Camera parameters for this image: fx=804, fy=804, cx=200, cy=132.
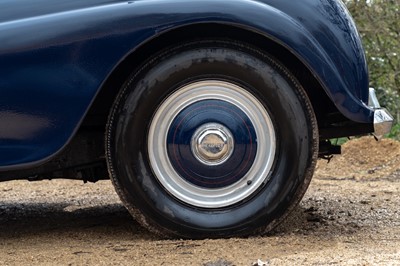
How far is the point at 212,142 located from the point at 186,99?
0.24 meters

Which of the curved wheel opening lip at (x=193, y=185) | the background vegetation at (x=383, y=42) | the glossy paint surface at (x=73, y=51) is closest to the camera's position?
the glossy paint surface at (x=73, y=51)

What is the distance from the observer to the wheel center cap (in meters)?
3.68

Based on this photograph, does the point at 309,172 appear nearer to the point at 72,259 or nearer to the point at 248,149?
the point at 248,149

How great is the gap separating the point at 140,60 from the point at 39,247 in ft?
3.28

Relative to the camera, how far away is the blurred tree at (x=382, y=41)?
408 inches

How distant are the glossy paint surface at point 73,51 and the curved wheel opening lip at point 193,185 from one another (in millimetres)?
304

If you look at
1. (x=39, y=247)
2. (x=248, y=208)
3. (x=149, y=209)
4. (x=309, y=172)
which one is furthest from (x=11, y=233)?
(x=309, y=172)

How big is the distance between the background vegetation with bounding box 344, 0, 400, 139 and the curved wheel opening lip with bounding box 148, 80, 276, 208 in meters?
6.37

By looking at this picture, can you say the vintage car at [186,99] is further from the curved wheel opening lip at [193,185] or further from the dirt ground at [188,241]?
the dirt ground at [188,241]

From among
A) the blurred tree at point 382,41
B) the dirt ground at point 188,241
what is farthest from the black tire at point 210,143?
the blurred tree at point 382,41

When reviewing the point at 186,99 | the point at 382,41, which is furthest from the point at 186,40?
the point at 382,41

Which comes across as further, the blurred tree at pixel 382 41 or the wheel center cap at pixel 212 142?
the blurred tree at pixel 382 41

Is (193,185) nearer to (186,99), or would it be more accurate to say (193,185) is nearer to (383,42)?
(186,99)

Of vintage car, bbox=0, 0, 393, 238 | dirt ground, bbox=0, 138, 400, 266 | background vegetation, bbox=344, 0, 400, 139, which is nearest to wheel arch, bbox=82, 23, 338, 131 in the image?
vintage car, bbox=0, 0, 393, 238
